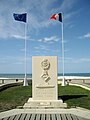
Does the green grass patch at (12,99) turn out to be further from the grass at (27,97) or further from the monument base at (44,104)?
the monument base at (44,104)

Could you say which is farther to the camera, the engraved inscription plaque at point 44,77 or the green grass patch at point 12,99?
the engraved inscription plaque at point 44,77

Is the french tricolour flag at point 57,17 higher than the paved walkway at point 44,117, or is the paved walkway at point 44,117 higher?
the french tricolour flag at point 57,17

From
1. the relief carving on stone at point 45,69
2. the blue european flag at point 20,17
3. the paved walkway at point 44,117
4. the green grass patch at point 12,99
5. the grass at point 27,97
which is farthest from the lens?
the blue european flag at point 20,17

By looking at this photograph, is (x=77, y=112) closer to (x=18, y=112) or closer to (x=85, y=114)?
(x=85, y=114)

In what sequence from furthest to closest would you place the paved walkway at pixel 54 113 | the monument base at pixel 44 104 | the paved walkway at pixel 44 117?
the monument base at pixel 44 104 → the paved walkway at pixel 54 113 → the paved walkway at pixel 44 117

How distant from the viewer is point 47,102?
11977 millimetres

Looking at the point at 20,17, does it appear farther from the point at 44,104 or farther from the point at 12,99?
the point at 44,104

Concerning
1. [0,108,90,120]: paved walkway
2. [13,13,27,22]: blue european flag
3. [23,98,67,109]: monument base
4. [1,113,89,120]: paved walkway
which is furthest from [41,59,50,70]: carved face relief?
[13,13,27,22]: blue european flag

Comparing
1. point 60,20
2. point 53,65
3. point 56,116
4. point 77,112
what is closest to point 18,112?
point 56,116

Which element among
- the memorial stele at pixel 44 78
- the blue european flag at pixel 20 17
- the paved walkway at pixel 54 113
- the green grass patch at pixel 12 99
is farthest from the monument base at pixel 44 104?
the blue european flag at pixel 20 17

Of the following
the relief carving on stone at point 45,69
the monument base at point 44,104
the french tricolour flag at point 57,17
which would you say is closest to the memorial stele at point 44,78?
the relief carving on stone at point 45,69

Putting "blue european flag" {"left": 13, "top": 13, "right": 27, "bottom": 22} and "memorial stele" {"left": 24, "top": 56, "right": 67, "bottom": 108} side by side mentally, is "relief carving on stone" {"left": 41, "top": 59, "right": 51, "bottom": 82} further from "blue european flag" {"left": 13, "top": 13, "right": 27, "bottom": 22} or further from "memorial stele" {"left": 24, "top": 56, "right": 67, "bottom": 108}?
"blue european flag" {"left": 13, "top": 13, "right": 27, "bottom": 22}

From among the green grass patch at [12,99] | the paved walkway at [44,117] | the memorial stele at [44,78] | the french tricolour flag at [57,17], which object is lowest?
the paved walkway at [44,117]

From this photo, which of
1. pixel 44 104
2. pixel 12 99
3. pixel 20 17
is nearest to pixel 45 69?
pixel 44 104
